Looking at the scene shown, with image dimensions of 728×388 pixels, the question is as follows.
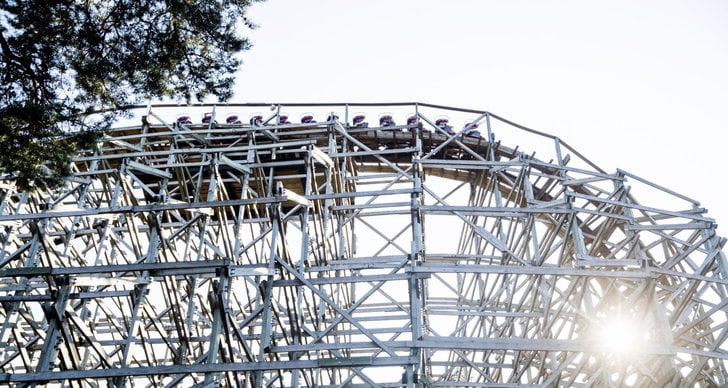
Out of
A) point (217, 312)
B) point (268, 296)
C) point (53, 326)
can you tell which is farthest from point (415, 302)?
point (53, 326)

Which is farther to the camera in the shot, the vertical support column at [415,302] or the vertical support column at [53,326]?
the vertical support column at [415,302]

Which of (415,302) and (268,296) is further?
(268,296)

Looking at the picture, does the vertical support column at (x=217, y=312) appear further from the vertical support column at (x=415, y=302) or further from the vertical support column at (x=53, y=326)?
the vertical support column at (x=415, y=302)

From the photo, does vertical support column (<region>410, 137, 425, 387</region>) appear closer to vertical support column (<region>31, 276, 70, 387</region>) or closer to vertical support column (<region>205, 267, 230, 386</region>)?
vertical support column (<region>205, 267, 230, 386</region>)

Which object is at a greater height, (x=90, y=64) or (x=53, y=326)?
(x=90, y=64)

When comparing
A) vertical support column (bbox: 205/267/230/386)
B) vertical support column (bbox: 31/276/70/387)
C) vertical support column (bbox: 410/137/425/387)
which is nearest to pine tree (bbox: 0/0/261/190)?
vertical support column (bbox: 31/276/70/387)

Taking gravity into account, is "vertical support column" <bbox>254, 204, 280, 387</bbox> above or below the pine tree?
below

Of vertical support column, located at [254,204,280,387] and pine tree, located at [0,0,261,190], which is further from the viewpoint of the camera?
vertical support column, located at [254,204,280,387]

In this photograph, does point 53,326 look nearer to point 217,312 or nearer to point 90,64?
point 217,312

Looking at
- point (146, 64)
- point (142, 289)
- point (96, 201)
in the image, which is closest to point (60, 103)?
point (146, 64)

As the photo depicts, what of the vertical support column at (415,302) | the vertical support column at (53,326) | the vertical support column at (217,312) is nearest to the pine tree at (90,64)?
the vertical support column at (53,326)

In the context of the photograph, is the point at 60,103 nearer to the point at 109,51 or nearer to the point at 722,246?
the point at 109,51

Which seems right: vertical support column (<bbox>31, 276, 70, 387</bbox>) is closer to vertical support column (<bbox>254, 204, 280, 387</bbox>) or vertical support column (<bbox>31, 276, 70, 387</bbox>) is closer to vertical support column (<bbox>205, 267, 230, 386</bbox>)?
vertical support column (<bbox>205, 267, 230, 386</bbox>)

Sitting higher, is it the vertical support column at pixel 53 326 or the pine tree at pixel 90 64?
the pine tree at pixel 90 64
